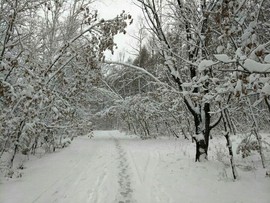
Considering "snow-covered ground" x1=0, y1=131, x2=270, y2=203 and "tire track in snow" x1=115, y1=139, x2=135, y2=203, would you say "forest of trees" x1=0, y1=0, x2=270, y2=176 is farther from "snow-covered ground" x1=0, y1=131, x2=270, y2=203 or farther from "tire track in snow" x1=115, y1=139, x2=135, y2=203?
"tire track in snow" x1=115, y1=139, x2=135, y2=203

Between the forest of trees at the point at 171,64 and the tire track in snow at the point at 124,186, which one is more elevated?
the forest of trees at the point at 171,64

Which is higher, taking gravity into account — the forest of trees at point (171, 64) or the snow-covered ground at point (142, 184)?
the forest of trees at point (171, 64)

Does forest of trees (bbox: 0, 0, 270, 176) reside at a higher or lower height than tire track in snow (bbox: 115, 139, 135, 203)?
higher

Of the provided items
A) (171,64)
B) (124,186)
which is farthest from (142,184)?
(171,64)

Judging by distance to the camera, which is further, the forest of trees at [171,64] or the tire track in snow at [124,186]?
the tire track in snow at [124,186]

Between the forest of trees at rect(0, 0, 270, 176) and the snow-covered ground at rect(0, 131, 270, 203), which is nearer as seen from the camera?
the forest of trees at rect(0, 0, 270, 176)

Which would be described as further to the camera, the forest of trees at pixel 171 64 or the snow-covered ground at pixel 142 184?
the snow-covered ground at pixel 142 184

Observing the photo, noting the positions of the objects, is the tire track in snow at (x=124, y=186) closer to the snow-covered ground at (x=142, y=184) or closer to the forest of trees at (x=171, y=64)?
the snow-covered ground at (x=142, y=184)

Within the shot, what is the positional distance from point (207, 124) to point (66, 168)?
528cm

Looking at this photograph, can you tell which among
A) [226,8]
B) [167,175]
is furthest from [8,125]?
[226,8]

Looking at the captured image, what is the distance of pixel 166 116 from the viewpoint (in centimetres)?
2353

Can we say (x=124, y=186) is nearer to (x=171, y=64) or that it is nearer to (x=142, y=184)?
(x=142, y=184)

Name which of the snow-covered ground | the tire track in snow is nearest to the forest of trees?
the snow-covered ground

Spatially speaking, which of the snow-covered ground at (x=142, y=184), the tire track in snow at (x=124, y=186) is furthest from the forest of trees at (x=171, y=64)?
the tire track in snow at (x=124, y=186)
